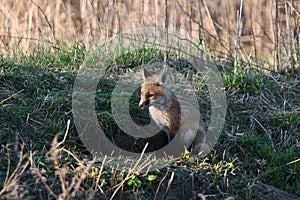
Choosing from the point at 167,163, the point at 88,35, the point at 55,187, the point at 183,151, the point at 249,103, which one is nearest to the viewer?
the point at 55,187

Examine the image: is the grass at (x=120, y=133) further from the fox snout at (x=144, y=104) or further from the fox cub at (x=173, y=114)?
the fox snout at (x=144, y=104)

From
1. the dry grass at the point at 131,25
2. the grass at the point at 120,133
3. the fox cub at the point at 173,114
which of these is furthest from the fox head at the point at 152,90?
the dry grass at the point at 131,25

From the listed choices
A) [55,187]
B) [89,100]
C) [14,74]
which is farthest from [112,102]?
[55,187]

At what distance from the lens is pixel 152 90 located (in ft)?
17.9

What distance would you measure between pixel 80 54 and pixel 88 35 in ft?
2.21

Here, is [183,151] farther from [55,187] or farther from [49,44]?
[49,44]

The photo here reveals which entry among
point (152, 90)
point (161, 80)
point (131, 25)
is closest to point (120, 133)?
point (152, 90)

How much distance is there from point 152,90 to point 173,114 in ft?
1.14

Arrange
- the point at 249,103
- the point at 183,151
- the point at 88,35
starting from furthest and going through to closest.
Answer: the point at 88,35 < the point at 249,103 < the point at 183,151

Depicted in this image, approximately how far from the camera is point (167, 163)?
188 inches

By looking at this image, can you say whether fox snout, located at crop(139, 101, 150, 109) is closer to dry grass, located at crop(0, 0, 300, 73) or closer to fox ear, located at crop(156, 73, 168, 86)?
fox ear, located at crop(156, 73, 168, 86)

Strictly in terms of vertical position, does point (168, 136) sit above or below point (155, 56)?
below

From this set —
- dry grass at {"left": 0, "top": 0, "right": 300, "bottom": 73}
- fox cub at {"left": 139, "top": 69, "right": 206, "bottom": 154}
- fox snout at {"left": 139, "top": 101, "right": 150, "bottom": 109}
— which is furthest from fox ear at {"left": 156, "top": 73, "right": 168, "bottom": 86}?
dry grass at {"left": 0, "top": 0, "right": 300, "bottom": 73}

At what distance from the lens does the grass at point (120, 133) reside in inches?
174
